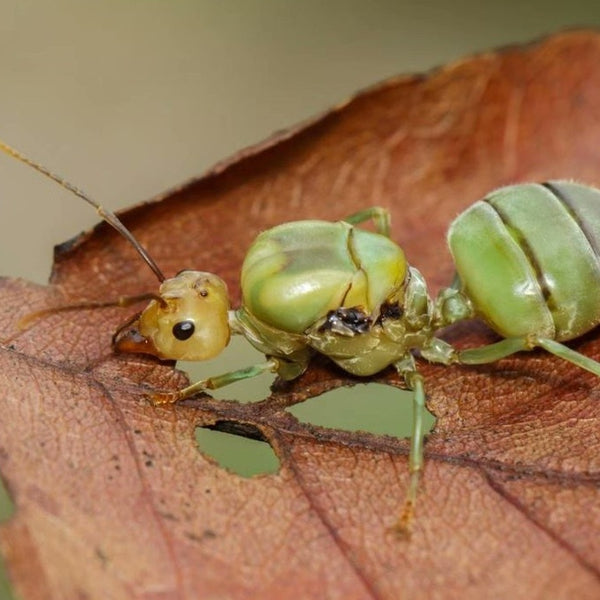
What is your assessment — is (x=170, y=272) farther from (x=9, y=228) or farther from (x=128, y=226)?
(x=9, y=228)

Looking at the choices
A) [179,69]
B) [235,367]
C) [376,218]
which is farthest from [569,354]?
[179,69]

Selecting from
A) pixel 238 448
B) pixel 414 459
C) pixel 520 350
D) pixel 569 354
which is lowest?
pixel 414 459

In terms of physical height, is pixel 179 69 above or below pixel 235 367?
above

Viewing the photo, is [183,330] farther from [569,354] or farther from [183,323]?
[569,354]

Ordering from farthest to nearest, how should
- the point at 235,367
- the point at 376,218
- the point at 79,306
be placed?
the point at 235,367, the point at 376,218, the point at 79,306

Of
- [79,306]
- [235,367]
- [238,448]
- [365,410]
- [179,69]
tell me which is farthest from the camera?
[179,69]

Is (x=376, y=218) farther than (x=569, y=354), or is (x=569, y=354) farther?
(x=376, y=218)

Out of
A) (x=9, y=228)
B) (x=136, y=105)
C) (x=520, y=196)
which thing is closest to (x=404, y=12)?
(x=136, y=105)
